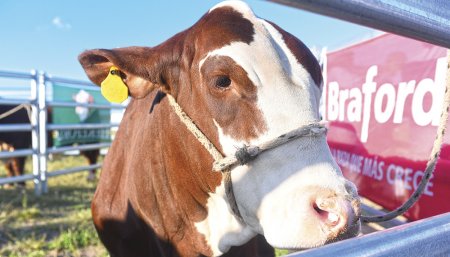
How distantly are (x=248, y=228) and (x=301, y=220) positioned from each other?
1.68ft

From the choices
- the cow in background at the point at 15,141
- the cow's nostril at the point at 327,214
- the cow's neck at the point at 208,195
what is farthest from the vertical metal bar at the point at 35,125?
the cow's nostril at the point at 327,214

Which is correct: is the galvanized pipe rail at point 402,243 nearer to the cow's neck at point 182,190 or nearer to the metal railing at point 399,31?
the metal railing at point 399,31

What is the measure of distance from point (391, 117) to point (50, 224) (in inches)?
150

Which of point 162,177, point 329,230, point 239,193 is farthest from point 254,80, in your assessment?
point 162,177

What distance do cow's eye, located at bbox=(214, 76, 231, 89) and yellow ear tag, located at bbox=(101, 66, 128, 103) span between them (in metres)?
0.65

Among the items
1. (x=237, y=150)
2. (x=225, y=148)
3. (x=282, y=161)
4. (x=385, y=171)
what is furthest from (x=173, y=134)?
(x=385, y=171)

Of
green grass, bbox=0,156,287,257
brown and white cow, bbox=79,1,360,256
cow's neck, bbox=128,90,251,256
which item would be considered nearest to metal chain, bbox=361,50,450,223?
brown and white cow, bbox=79,1,360,256

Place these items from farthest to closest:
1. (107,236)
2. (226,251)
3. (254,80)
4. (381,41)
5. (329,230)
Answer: (381,41)
(107,236)
(226,251)
(254,80)
(329,230)

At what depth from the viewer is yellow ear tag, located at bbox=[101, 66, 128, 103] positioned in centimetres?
192

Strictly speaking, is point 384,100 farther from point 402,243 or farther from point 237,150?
point 402,243

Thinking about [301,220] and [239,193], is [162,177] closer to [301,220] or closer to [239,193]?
[239,193]

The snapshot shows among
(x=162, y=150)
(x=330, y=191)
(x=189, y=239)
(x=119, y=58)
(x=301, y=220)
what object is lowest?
(x=189, y=239)

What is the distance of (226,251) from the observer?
1.79 metres

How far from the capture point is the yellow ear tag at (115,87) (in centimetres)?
192
